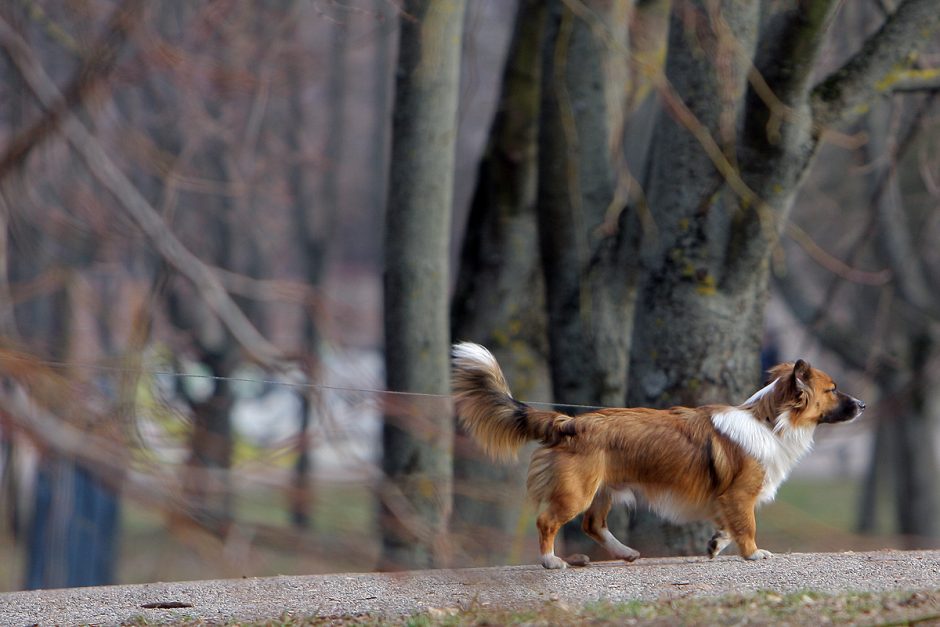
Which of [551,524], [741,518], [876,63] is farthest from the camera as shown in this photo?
[876,63]

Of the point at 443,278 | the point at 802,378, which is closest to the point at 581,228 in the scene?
the point at 443,278

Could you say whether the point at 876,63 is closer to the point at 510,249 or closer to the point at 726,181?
the point at 726,181

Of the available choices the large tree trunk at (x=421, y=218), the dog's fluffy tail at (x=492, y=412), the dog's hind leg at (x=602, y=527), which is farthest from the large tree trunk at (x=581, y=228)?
the dog's fluffy tail at (x=492, y=412)

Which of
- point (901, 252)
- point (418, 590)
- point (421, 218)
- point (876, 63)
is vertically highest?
point (876, 63)

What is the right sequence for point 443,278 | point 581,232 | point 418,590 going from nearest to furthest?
point 418,590 < point 443,278 < point 581,232

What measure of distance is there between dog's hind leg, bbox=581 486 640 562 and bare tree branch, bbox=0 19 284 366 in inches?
88.5

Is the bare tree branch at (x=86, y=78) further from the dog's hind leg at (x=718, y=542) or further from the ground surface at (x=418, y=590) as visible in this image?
the dog's hind leg at (x=718, y=542)

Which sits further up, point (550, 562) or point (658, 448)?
point (658, 448)

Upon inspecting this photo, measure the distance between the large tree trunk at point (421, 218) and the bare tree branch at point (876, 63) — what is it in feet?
9.04

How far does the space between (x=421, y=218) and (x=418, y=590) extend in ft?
12.1

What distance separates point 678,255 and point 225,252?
46.4 ft

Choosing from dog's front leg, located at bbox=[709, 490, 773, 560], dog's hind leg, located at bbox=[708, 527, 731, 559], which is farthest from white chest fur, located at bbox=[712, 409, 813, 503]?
dog's hind leg, located at bbox=[708, 527, 731, 559]

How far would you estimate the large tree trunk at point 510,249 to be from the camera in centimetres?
1082

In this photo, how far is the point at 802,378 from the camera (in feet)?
22.9
